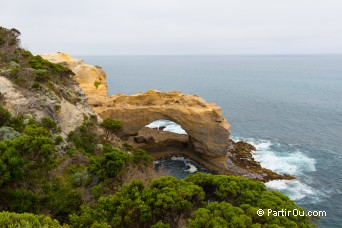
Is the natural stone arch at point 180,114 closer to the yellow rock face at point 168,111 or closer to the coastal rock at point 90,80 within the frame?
the yellow rock face at point 168,111

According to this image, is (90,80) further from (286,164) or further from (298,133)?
(298,133)

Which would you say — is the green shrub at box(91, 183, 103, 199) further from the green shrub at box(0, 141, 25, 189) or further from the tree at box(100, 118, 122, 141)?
the tree at box(100, 118, 122, 141)

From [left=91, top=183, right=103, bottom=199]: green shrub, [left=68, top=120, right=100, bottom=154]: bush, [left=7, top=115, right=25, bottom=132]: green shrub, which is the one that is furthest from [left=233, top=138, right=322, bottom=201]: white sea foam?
[left=7, top=115, right=25, bottom=132]: green shrub

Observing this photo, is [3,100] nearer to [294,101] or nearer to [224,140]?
[224,140]

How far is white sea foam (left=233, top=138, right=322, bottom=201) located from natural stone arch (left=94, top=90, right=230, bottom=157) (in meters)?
7.92

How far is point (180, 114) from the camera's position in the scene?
46.0m

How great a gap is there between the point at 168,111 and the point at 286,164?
1926 centimetres

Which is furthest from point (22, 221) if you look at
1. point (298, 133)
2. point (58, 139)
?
point (298, 133)

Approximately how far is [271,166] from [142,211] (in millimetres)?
36619

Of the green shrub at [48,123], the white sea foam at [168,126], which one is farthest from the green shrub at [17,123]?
the white sea foam at [168,126]

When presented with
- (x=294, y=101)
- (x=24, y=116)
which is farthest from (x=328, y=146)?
(x=24, y=116)

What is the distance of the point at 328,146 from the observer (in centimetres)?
5325

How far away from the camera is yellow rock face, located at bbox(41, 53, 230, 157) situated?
4544 centimetres

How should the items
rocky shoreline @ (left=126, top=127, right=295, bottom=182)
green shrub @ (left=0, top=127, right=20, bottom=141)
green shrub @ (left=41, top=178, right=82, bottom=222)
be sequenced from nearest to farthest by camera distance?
green shrub @ (left=41, top=178, right=82, bottom=222) → green shrub @ (left=0, top=127, right=20, bottom=141) → rocky shoreline @ (left=126, top=127, right=295, bottom=182)
